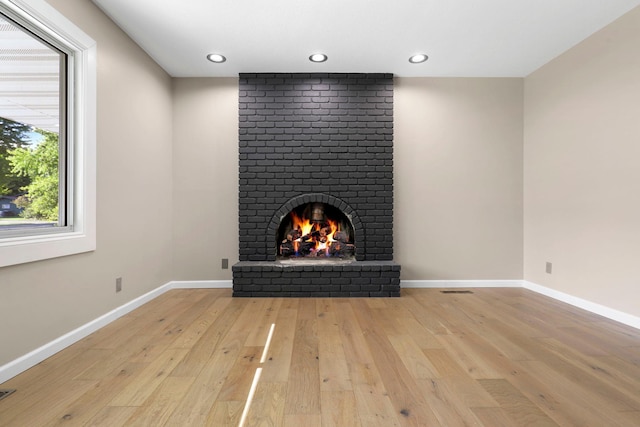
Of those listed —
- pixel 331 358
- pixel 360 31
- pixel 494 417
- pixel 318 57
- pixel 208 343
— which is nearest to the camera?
pixel 494 417

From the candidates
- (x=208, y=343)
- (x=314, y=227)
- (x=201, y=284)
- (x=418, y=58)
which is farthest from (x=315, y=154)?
(x=208, y=343)

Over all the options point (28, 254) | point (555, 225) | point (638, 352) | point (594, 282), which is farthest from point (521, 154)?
point (28, 254)

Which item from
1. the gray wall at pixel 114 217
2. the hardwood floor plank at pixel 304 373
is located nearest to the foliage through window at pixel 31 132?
the gray wall at pixel 114 217

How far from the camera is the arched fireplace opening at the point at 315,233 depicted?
3.75 metres

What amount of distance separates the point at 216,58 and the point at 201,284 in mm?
2457

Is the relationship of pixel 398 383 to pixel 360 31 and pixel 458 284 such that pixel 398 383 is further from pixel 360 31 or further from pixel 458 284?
pixel 360 31

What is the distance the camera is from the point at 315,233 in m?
3.89

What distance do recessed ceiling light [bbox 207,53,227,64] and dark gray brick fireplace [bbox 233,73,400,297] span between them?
369 mm

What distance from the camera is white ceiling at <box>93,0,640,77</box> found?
238cm

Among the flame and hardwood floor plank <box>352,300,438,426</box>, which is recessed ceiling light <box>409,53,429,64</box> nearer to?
the flame

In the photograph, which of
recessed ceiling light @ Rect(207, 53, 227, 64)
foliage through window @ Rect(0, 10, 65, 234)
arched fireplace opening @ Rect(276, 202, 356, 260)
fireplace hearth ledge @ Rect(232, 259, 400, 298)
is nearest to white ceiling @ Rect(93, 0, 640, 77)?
recessed ceiling light @ Rect(207, 53, 227, 64)

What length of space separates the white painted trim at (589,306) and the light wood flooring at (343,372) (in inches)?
4.3

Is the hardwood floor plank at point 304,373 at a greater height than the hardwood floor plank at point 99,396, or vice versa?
the hardwood floor plank at point 304,373

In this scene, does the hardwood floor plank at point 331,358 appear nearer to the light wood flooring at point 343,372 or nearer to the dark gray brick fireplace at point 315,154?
the light wood flooring at point 343,372
